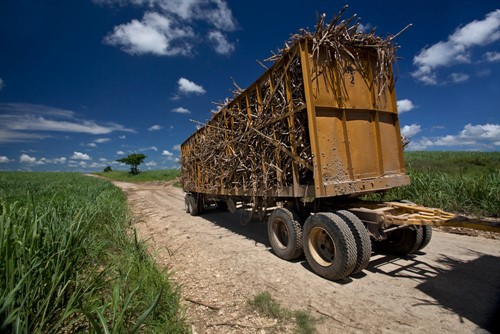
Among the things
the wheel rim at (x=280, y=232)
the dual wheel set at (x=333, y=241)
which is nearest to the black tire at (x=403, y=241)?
the dual wheel set at (x=333, y=241)

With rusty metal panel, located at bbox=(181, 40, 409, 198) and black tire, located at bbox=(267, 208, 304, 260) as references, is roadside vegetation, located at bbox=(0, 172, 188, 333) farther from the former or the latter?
rusty metal panel, located at bbox=(181, 40, 409, 198)

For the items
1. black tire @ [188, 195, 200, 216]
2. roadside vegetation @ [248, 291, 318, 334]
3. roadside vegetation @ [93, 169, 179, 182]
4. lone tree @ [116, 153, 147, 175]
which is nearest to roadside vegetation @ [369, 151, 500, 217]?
roadside vegetation @ [248, 291, 318, 334]

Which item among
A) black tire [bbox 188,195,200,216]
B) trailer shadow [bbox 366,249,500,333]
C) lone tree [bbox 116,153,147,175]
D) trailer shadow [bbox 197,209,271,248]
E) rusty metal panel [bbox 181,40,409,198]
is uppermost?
lone tree [bbox 116,153,147,175]

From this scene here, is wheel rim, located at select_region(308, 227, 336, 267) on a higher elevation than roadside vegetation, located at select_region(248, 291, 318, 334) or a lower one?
higher

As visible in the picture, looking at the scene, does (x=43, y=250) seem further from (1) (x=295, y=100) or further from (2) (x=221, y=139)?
(2) (x=221, y=139)

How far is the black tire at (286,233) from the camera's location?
4.66 m

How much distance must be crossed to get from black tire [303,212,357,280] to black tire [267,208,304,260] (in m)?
0.31

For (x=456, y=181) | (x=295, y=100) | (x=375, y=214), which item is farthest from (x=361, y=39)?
(x=456, y=181)

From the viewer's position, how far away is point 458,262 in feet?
14.1

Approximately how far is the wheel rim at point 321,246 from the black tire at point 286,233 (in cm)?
35

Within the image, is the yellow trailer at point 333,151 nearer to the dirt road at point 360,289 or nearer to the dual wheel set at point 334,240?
the dual wheel set at point 334,240

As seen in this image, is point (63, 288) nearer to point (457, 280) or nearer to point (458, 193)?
point (457, 280)

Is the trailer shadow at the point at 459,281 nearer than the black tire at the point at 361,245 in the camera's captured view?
Yes

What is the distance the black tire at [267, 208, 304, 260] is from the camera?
Result: 15.3 ft
